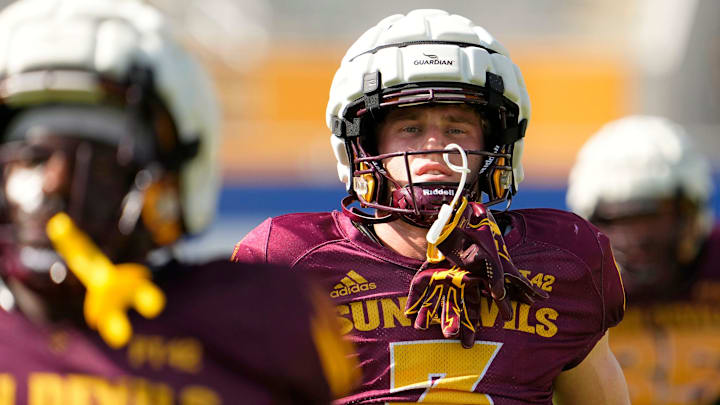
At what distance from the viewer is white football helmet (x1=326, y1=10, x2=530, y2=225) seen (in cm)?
200

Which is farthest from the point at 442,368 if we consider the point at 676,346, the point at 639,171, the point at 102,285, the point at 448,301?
the point at 639,171

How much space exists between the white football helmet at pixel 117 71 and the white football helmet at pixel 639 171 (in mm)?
2273

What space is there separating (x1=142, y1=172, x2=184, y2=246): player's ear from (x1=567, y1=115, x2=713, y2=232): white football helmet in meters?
2.29

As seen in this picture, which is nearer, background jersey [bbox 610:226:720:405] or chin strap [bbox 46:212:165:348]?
chin strap [bbox 46:212:165:348]

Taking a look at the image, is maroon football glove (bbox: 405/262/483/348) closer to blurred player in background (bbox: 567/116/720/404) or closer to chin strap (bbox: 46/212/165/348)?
chin strap (bbox: 46/212/165/348)

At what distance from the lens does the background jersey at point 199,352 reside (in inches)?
49.1

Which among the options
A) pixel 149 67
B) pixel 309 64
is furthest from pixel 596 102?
pixel 149 67

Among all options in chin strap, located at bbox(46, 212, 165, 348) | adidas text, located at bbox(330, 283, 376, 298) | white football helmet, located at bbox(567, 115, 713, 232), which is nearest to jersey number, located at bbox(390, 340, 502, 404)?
adidas text, located at bbox(330, 283, 376, 298)

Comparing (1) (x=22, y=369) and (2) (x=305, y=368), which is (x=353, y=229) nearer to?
(2) (x=305, y=368)

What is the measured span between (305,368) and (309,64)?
659 centimetres

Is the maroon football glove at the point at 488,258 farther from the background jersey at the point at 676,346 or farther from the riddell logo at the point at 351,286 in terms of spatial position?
the background jersey at the point at 676,346

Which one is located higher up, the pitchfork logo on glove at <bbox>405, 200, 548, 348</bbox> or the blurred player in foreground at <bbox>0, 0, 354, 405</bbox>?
the blurred player in foreground at <bbox>0, 0, 354, 405</bbox>

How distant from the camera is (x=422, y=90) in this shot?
1.99 meters

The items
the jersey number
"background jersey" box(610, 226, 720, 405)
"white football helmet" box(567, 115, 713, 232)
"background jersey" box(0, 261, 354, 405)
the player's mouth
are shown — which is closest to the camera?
"background jersey" box(0, 261, 354, 405)
